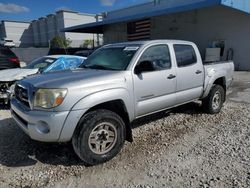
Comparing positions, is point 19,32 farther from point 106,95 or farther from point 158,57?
point 106,95

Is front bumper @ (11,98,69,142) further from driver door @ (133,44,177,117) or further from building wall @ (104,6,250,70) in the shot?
building wall @ (104,6,250,70)

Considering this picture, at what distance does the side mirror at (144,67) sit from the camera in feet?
13.9

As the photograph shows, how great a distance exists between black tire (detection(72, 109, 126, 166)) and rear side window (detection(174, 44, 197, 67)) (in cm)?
198

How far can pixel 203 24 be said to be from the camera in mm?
19047

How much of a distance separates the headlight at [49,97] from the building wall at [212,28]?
52.5 feet

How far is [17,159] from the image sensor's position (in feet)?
13.1

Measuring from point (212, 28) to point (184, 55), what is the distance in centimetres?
1474

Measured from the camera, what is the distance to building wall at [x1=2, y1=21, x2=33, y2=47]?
84750 mm

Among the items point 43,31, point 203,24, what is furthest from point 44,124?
point 43,31

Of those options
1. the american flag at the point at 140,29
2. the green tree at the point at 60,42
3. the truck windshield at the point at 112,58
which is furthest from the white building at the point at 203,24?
the green tree at the point at 60,42

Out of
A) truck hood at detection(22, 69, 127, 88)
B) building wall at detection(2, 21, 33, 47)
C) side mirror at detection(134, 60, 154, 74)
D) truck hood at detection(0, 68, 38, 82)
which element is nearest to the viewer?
truck hood at detection(22, 69, 127, 88)

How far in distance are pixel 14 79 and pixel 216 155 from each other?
547cm

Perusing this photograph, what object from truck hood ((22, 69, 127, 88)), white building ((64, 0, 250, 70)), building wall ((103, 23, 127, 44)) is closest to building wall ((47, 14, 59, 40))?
building wall ((103, 23, 127, 44))

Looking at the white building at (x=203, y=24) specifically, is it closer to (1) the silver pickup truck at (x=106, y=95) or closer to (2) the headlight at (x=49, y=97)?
(1) the silver pickup truck at (x=106, y=95)
